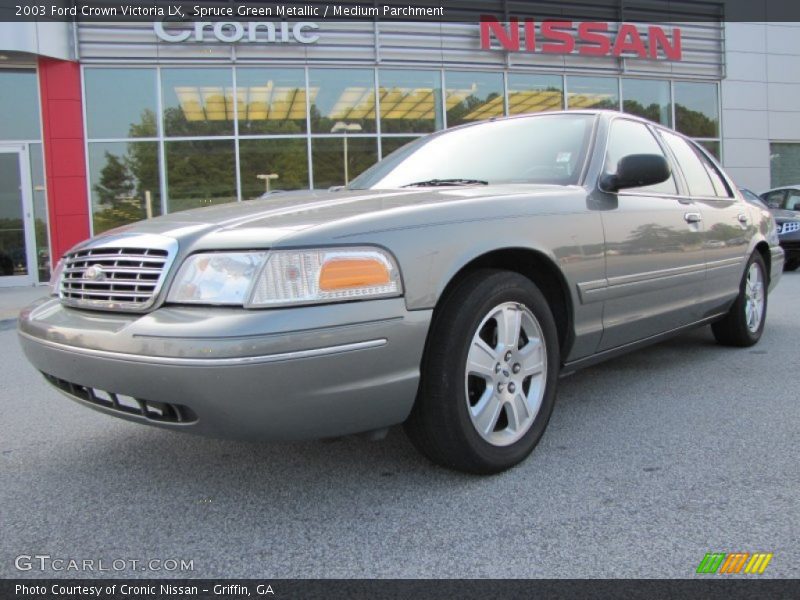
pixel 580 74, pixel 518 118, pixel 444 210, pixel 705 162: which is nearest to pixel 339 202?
pixel 444 210

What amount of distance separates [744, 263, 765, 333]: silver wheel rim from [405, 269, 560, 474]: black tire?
278 cm

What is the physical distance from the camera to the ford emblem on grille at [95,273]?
2.29 metres

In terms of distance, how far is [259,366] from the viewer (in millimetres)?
1906

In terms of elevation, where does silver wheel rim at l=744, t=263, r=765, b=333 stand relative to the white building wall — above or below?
below

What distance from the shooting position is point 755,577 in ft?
5.86

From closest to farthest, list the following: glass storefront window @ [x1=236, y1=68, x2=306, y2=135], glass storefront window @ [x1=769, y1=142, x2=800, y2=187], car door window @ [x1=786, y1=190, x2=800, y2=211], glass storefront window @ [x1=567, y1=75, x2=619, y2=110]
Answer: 1. car door window @ [x1=786, y1=190, x2=800, y2=211]
2. glass storefront window @ [x1=236, y1=68, x2=306, y2=135]
3. glass storefront window @ [x1=567, y1=75, x2=619, y2=110]
4. glass storefront window @ [x1=769, y1=142, x2=800, y2=187]

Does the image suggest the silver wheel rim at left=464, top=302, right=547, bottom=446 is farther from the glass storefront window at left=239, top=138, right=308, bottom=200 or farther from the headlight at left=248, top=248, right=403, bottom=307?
the glass storefront window at left=239, top=138, right=308, bottom=200

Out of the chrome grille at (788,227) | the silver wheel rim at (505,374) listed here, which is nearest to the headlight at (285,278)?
the silver wheel rim at (505,374)

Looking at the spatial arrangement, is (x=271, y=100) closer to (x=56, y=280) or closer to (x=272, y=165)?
(x=272, y=165)

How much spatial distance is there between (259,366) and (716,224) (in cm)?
315

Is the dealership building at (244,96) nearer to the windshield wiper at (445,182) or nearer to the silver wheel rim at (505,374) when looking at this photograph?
the windshield wiper at (445,182)

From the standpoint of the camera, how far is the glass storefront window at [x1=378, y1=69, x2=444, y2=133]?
13.1 m

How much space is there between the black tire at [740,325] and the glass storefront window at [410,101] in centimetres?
946
